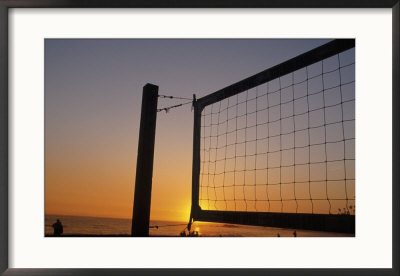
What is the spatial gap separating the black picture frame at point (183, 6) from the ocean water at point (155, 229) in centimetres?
20

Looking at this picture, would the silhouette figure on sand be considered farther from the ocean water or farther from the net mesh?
the net mesh

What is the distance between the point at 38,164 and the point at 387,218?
1543 millimetres

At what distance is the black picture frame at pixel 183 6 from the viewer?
263 cm

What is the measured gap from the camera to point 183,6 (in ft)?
8.91

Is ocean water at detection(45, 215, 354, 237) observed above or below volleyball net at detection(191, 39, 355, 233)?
below

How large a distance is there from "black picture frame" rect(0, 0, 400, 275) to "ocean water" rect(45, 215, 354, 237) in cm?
20

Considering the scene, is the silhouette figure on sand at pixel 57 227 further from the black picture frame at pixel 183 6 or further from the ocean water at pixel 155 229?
the black picture frame at pixel 183 6

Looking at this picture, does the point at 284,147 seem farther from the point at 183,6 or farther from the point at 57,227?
the point at 57,227

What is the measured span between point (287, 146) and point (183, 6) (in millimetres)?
922

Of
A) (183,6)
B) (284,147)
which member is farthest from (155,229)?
(183,6)

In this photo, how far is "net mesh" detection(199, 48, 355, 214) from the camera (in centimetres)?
294

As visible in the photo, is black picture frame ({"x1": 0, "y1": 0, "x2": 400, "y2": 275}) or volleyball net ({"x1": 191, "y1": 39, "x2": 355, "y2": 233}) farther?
volleyball net ({"x1": 191, "y1": 39, "x2": 355, "y2": 233})

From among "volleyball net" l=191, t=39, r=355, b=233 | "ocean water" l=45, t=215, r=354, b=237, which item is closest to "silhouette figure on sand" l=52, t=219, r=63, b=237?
"ocean water" l=45, t=215, r=354, b=237

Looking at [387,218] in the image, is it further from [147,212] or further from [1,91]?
[1,91]
